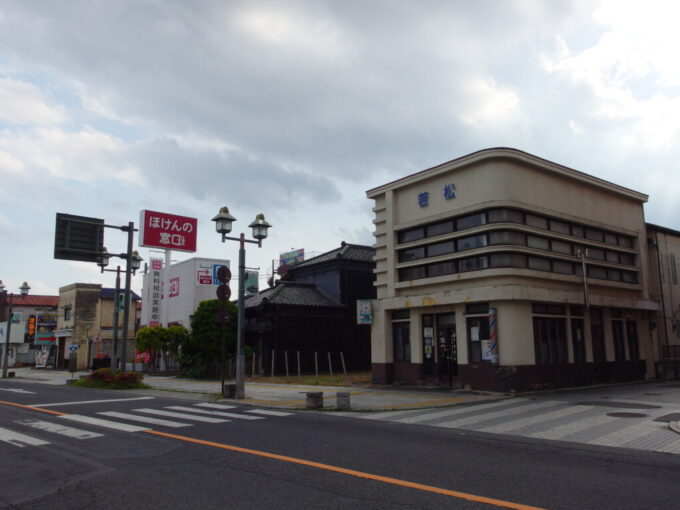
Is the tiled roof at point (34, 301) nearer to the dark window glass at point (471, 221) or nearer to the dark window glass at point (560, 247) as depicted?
the dark window glass at point (471, 221)

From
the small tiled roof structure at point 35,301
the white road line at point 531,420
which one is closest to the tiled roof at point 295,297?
the white road line at point 531,420

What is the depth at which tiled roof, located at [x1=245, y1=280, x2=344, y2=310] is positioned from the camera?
102 ft

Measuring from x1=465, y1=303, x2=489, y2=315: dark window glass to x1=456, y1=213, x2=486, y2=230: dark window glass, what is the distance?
3.00 m

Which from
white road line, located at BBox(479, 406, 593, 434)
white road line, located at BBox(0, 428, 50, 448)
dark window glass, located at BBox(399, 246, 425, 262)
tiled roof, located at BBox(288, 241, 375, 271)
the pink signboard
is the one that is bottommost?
white road line, located at BBox(479, 406, 593, 434)

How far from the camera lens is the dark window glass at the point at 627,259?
24.2 metres

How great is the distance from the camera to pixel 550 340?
1977 centimetres

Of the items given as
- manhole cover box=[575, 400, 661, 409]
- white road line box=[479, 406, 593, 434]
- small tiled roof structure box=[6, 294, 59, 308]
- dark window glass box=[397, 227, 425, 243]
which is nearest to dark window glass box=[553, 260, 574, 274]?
dark window glass box=[397, 227, 425, 243]

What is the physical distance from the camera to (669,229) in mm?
27656

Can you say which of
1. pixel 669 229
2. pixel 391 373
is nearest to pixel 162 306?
pixel 391 373

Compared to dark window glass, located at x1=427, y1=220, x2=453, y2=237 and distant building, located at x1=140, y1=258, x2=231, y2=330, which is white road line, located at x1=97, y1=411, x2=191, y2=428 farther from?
distant building, located at x1=140, y1=258, x2=231, y2=330

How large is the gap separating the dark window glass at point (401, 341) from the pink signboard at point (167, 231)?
24.3 meters

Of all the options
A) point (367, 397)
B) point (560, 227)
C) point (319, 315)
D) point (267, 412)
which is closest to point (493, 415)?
point (367, 397)

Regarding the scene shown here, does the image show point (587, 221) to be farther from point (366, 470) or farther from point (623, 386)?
point (366, 470)

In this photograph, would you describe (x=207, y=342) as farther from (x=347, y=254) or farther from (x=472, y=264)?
(x=472, y=264)
